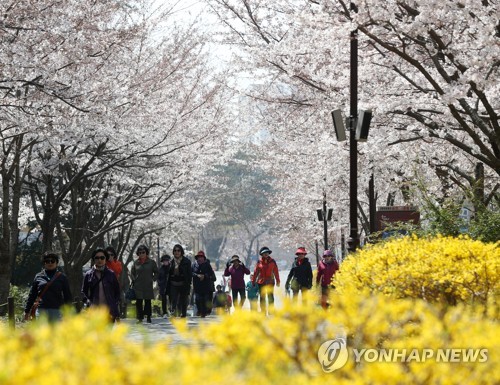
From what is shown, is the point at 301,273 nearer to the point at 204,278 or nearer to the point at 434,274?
the point at 204,278

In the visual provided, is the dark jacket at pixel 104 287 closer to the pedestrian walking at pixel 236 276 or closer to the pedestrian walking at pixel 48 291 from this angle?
the pedestrian walking at pixel 48 291

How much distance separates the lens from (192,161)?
2773cm

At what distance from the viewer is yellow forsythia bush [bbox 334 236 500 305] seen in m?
8.95

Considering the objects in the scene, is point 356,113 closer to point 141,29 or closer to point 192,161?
point 141,29

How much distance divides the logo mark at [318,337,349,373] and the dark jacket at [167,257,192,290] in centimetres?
1404

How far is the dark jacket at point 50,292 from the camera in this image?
11.6m

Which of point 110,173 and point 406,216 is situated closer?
point 406,216

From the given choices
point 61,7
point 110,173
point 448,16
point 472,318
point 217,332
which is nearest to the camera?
point 217,332

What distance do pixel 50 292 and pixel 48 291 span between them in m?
0.03

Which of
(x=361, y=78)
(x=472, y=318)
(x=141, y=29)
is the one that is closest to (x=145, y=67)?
(x=141, y=29)

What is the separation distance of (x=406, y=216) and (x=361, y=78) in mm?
6340

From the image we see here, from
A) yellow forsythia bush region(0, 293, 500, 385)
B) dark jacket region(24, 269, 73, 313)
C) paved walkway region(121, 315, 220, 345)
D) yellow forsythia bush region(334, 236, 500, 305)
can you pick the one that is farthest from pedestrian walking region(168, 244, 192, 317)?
yellow forsythia bush region(0, 293, 500, 385)

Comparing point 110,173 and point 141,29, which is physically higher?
point 141,29

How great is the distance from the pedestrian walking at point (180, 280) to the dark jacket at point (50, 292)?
7.21m
